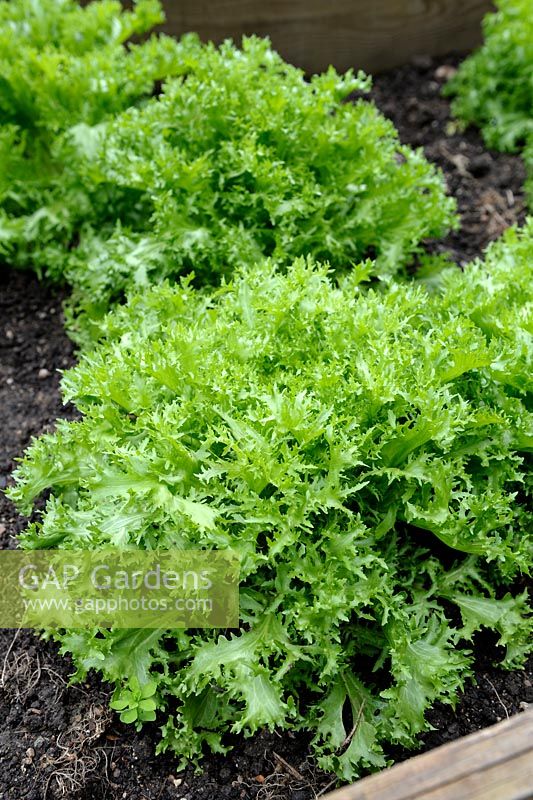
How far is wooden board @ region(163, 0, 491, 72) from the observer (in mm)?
4738

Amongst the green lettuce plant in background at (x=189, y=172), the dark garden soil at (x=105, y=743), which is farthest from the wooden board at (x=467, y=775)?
the green lettuce plant in background at (x=189, y=172)

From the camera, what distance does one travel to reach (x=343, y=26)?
16.3 feet

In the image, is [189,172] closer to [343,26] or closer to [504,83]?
[343,26]

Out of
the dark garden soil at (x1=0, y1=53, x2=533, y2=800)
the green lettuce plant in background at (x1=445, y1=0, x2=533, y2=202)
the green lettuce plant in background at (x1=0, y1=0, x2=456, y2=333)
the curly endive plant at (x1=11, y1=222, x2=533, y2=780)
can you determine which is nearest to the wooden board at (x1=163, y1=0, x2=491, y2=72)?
the green lettuce plant in background at (x1=445, y1=0, x2=533, y2=202)

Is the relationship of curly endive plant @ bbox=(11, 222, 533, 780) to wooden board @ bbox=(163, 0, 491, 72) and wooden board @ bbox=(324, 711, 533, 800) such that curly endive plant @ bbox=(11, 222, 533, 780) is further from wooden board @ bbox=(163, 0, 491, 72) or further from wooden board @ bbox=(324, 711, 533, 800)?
wooden board @ bbox=(163, 0, 491, 72)

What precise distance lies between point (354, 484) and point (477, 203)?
102 inches

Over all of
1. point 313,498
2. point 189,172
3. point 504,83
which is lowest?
point 313,498

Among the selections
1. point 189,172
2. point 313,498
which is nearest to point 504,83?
point 189,172

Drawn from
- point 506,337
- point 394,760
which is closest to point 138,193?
point 506,337

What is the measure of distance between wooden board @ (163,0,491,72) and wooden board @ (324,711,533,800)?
4354 mm

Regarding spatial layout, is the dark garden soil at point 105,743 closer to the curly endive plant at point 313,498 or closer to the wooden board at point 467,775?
the curly endive plant at point 313,498

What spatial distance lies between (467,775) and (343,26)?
4.60 meters

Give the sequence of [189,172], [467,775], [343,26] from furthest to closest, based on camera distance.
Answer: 1. [343,26]
2. [189,172]
3. [467,775]

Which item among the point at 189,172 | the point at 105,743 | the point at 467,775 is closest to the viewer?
the point at 467,775
